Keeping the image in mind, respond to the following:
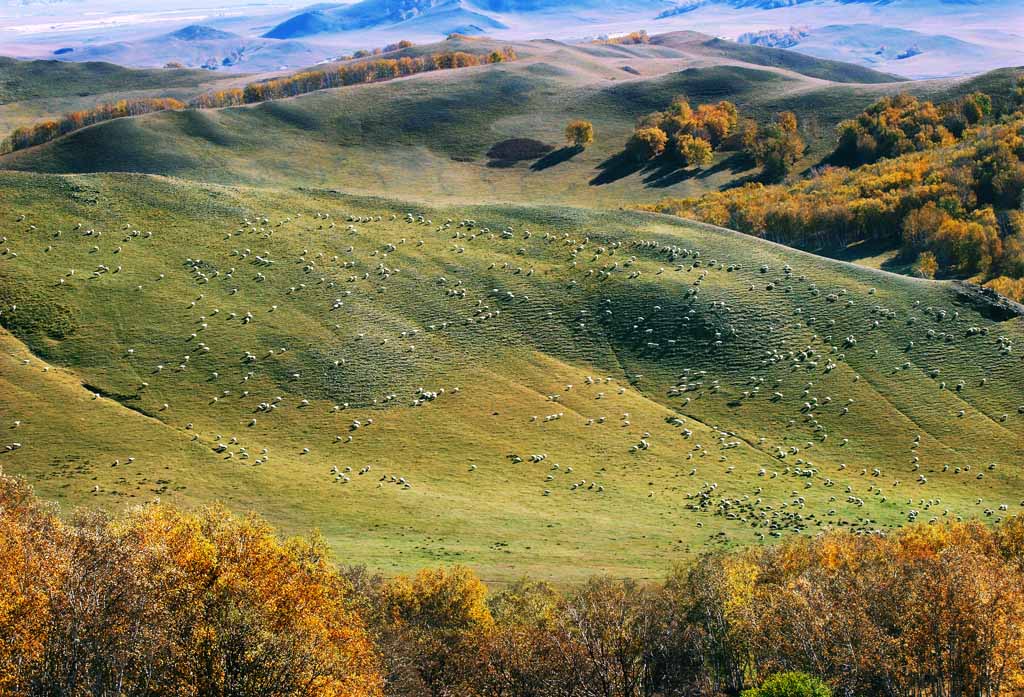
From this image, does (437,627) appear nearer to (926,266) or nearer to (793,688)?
(793,688)

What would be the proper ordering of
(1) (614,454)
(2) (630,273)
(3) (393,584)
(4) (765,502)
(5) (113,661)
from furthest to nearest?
(2) (630,273) → (1) (614,454) → (4) (765,502) → (3) (393,584) → (5) (113,661)

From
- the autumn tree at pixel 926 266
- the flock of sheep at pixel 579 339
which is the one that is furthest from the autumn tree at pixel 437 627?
the autumn tree at pixel 926 266

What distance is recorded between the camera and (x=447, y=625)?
50406 millimetres

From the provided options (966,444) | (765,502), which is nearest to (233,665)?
(765,502)

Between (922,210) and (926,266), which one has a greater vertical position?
(922,210)

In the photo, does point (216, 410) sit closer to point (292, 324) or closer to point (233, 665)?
point (292, 324)

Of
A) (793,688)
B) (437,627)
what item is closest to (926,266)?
(437,627)

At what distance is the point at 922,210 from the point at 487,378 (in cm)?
10381

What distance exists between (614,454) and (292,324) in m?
45.6

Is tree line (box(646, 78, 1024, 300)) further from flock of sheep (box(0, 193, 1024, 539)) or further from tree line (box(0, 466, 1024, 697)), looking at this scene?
tree line (box(0, 466, 1024, 697))

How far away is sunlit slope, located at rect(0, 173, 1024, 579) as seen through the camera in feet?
257

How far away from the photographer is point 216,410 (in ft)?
306

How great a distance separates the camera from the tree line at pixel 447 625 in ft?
110

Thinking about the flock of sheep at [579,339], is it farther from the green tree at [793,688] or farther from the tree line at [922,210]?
the tree line at [922,210]
